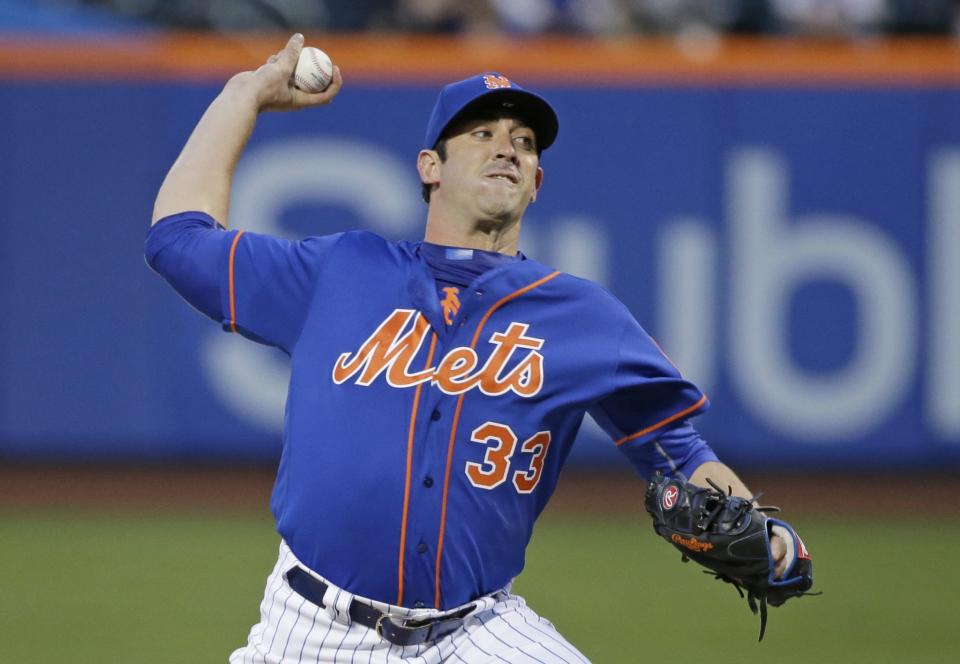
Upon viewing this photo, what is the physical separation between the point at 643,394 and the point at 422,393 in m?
0.56

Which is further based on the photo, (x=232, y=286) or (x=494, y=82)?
(x=494, y=82)

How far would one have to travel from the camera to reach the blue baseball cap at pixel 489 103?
3.99 metres

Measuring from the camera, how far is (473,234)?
13.2 ft

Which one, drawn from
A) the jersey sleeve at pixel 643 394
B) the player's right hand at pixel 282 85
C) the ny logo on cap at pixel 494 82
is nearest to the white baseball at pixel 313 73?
the player's right hand at pixel 282 85

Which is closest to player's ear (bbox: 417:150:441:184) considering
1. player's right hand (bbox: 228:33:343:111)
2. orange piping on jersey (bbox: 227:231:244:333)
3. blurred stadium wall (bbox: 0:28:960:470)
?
player's right hand (bbox: 228:33:343:111)

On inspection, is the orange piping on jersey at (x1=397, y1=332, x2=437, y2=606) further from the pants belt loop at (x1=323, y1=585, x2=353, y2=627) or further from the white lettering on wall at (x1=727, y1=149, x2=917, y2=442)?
the white lettering on wall at (x1=727, y1=149, x2=917, y2=442)

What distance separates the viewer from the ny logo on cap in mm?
3996

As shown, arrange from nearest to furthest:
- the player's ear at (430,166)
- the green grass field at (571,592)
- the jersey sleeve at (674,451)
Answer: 1. the jersey sleeve at (674,451)
2. the player's ear at (430,166)
3. the green grass field at (571,592)

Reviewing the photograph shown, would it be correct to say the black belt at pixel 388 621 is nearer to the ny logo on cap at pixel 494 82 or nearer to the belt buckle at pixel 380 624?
the belt buckle at pixel 380 624

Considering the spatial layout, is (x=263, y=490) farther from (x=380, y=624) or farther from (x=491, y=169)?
(x=380, y=624)

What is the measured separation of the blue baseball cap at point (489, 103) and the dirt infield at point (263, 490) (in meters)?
5.46

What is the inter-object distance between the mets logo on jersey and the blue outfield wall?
18.7 ft

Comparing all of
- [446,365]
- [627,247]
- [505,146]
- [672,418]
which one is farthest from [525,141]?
[627,247]

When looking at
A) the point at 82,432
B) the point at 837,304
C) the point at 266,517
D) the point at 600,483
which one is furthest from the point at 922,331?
the point at 82,432
